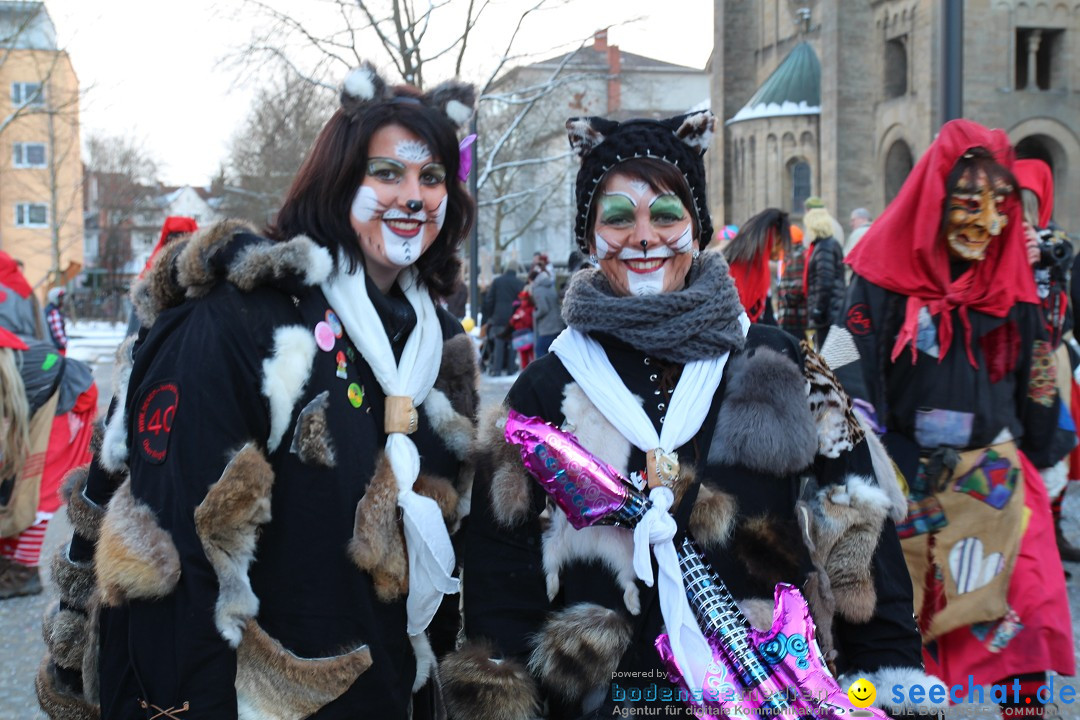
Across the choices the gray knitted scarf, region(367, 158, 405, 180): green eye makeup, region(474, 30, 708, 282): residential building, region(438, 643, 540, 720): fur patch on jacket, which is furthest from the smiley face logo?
region(367, 158, 405, 180): green eye makeup

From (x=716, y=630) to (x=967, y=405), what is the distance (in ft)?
7.11

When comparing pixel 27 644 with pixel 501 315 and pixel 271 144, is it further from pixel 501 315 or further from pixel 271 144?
pixel 271 144

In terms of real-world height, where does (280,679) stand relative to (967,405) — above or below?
below

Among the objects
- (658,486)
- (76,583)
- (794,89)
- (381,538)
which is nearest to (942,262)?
(658,486)

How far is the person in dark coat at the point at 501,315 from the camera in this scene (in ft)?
57.0

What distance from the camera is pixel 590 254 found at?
274cm

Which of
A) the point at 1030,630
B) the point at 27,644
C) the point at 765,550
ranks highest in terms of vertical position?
the point at 765,550

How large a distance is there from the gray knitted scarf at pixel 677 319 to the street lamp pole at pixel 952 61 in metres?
4.51

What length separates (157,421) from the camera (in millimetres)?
2229

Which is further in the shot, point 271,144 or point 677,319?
point 271,144

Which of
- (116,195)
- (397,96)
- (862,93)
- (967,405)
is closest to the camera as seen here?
(397,96)

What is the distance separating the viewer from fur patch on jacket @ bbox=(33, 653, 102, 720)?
2545 millimetres

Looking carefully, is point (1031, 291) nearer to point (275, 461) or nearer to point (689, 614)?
point (689, 614)

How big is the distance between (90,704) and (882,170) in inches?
1395
